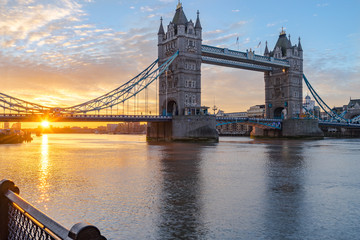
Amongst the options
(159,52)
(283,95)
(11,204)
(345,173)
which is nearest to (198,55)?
(159,52)

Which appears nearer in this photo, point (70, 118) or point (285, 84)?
point (70, 118)

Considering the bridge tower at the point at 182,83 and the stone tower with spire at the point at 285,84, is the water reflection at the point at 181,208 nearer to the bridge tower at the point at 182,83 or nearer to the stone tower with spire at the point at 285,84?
the bridge tower at the point at 182,83

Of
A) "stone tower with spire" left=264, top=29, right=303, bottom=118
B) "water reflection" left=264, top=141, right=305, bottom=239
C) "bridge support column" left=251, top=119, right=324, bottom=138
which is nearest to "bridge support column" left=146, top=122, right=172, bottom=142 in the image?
"bridge support column" left=251, top=119, right=324, bottom=138

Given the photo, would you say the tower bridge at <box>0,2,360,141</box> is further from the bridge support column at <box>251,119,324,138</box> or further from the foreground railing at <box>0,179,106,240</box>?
the foreground railing at <box>0,179,106,240</box>

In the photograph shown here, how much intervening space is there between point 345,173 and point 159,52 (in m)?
52.8

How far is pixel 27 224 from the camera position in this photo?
4074mm

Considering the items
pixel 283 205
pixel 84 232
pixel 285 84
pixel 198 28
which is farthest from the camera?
pixel 285 84

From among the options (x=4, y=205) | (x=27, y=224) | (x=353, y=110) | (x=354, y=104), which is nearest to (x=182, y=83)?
(x=4, y=205)

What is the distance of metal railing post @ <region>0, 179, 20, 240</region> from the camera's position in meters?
4.62

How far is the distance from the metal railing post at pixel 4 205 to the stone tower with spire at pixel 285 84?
79.9 metres

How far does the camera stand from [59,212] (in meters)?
9.09

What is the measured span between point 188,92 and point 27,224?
2333 inches

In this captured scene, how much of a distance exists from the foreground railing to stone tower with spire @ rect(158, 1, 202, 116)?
5685 cm

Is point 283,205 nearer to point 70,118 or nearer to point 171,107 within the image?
point 70,118
